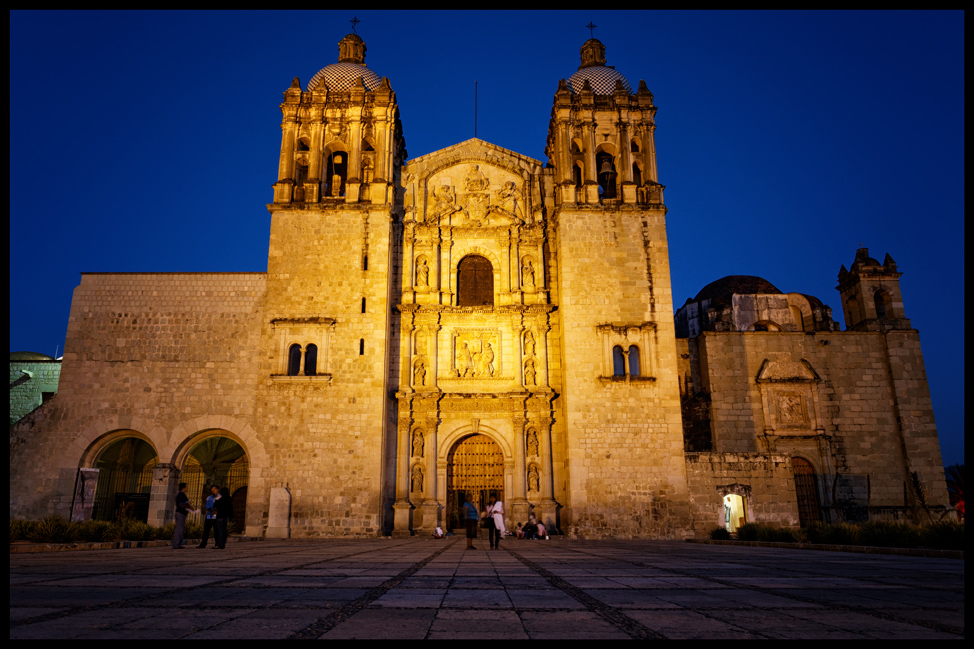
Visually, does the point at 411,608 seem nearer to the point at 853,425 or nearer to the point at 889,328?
the point at 853,425

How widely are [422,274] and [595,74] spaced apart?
425 inches

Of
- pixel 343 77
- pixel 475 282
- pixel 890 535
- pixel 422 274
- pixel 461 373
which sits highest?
pixel 343 77

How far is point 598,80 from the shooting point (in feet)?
82.3

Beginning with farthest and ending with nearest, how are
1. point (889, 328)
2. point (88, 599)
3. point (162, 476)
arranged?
point (889, 328), point (162, 476), point (88, 599)

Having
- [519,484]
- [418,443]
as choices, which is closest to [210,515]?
[418,443]

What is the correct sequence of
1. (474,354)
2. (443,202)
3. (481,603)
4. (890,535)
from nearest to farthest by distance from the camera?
(481,603) → (890,535) → (474,354) → (443,202)

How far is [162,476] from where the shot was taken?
1914 cm

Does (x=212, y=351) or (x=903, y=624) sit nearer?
(x=903, y=624)

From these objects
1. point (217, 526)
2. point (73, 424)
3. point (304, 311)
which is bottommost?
point (217, 526)

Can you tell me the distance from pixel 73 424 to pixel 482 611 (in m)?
20.2

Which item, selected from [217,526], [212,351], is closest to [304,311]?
[212,351]

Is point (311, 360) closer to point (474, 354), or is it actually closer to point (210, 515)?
point (474, 354)

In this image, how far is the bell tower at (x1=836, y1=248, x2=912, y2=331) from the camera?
2495cm

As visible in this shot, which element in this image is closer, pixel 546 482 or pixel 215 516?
pixel 215 516
